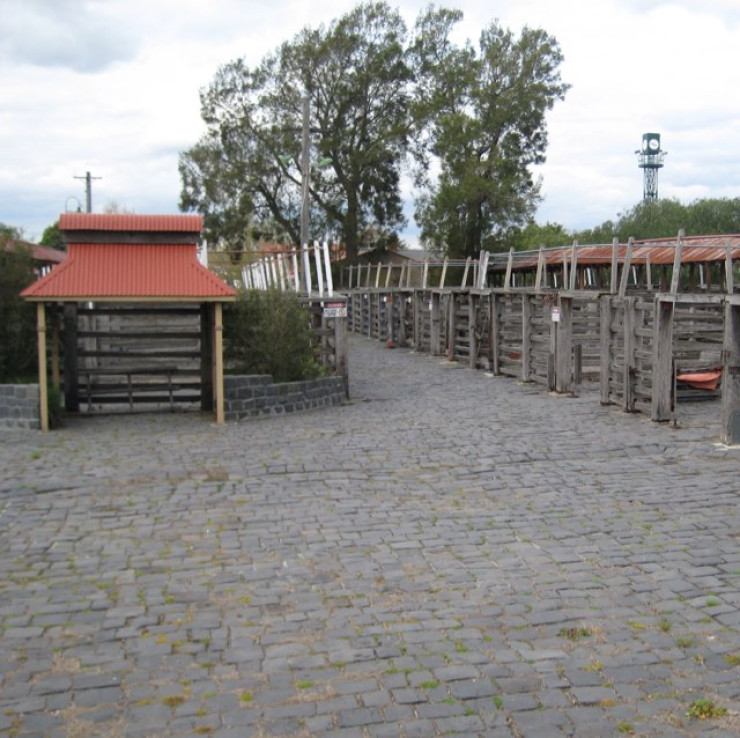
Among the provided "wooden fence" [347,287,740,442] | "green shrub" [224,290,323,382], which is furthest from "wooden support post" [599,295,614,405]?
"green shrub" [224,290,323,382]

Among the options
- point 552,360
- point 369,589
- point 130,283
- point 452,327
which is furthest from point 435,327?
point 369,589

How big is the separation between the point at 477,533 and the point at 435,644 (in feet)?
8.75

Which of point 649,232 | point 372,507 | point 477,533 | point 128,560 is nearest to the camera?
point 128,560

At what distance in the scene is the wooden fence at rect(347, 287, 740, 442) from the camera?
49.5ft

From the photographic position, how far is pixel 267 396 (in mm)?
16109

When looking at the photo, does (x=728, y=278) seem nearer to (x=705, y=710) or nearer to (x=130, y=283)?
(x=130, y=283)

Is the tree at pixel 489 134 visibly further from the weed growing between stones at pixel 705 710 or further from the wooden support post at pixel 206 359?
the weed growing between stones at pixel 705 710

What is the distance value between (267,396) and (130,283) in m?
2.91

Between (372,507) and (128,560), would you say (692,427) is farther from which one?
(128,560)

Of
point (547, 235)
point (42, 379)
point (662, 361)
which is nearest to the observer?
point (42, 379)

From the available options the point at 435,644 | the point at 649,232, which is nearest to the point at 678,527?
the point at 435,644

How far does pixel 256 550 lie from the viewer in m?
7.75

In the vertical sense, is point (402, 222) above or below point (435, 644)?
above

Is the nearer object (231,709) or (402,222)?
(231,709)
